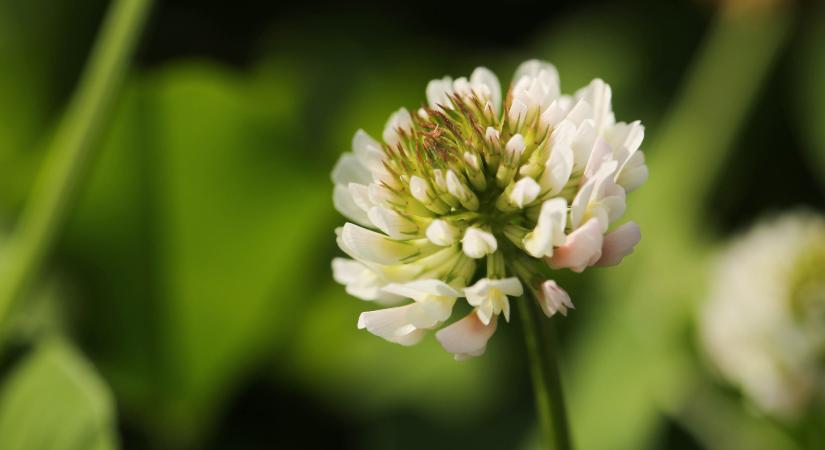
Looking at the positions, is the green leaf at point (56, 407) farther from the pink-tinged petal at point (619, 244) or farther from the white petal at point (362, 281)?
the pink-tinged petal at point (619, 244)

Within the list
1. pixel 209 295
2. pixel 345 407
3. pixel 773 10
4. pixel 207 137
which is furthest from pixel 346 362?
pixel 773 10

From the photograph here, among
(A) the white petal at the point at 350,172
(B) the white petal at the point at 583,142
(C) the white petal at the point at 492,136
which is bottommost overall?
(A) the white petal at the point at 350,172

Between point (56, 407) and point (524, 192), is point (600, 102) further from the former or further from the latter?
point (56, 407)

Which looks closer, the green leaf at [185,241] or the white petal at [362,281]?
the white petal at [362,281]

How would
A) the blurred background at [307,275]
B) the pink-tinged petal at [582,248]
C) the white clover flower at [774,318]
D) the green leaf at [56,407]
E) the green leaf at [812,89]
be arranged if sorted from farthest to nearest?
the green leaf at [812,89]
the blurred background at [307,275]
the white clover flower at [774,318]
the green leaf at [56,407]
the pink-tinged petal at [582,248]

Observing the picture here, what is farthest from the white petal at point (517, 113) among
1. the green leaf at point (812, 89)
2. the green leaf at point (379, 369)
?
the green leaf at point (812, 89)

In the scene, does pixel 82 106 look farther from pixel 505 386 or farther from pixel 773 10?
pixel 773 10
